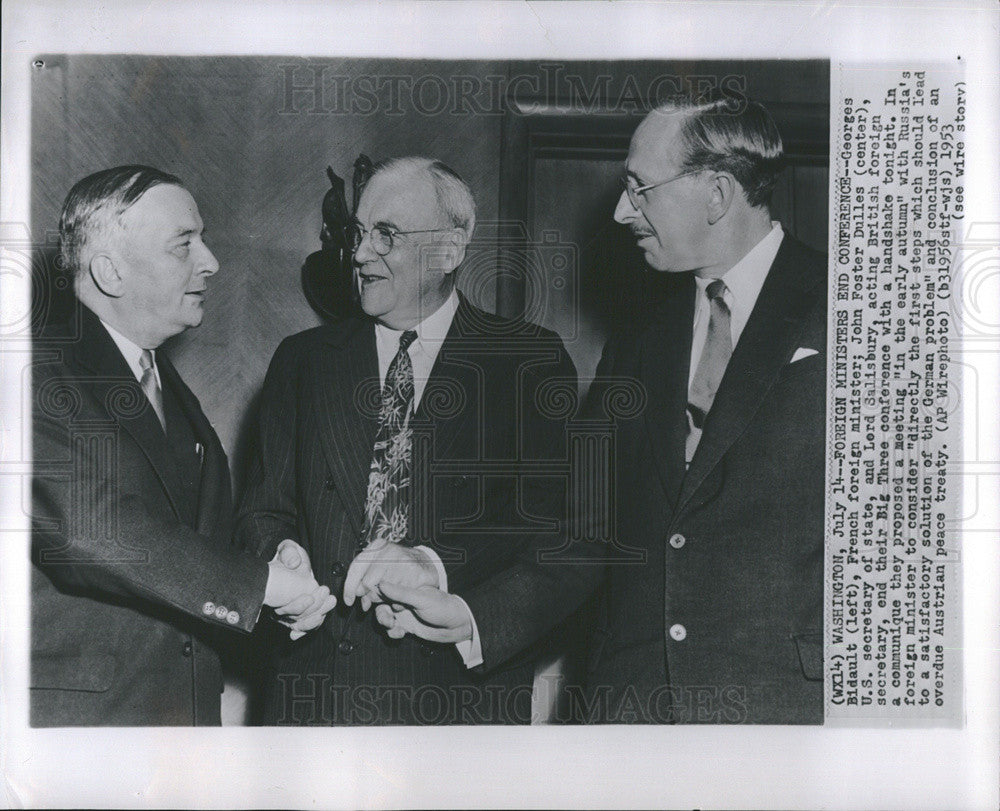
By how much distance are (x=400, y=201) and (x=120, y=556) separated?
1.94 feet

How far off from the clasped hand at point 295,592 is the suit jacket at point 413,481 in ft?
0.04

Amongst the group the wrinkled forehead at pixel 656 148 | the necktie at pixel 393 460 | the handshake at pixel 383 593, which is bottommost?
the handshake at pixel 383 593

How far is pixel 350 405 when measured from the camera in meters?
1.26

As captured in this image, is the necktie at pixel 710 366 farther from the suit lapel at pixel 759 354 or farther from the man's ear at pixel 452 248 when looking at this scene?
the man's ear at pixel 452 248

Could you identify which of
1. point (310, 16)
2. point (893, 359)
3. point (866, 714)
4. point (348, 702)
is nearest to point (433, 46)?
point (310, 16)

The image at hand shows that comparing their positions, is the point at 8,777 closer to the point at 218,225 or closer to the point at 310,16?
the point at 218,225

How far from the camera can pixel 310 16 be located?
1.28m

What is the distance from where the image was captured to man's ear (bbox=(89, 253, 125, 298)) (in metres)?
1.24

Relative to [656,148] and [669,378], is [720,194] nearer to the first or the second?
[656,148]

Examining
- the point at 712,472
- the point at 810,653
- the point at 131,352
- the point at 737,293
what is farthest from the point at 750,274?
the point at 131,352

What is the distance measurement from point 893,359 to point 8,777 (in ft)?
4.31

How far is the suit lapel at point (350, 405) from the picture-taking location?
124 centimetres

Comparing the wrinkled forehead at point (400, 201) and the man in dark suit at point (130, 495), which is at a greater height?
the wrinkled forehead at point (400, 201)

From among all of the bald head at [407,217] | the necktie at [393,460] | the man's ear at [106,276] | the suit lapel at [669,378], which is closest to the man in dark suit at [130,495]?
the man's ear at [106,276]
